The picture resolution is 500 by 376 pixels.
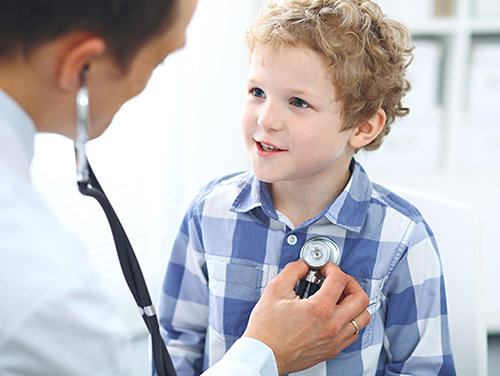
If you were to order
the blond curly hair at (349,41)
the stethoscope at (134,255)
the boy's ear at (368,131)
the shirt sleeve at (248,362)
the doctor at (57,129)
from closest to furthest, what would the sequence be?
Answer: the doctor at (57,129), the stethoscope at (134,255), the shirt sleeve at (248,362), the blond curly hair at (349,41), the boy's ear at (368,131)

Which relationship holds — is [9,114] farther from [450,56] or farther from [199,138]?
[450,56]

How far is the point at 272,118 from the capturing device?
87 centimetres

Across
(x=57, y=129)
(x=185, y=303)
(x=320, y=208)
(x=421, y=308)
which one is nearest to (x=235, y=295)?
(x=185, y=303)

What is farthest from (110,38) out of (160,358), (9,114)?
(160,358)

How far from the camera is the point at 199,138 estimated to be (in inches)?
78.3

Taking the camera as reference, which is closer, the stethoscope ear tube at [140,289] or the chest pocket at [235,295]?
the stethoscope ear tube at [140,289]

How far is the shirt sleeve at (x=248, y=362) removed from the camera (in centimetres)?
76

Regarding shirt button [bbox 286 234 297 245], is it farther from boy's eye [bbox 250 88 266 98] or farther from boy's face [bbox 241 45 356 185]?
boy's eye [bbox 250 88 266 98]

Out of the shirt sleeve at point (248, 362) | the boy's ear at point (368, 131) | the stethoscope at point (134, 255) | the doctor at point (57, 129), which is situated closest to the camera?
the doctor at point (57, 129)

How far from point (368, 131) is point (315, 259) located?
10.7 inches

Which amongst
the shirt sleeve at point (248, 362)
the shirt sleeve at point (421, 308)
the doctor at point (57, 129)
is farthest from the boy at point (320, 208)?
the doctor at point (57, 129)

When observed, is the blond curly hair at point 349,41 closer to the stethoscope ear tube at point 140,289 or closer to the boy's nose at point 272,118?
the boy's nose at point 272,118

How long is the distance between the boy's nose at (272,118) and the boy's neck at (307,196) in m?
0.16

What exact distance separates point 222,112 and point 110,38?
1425 mm
